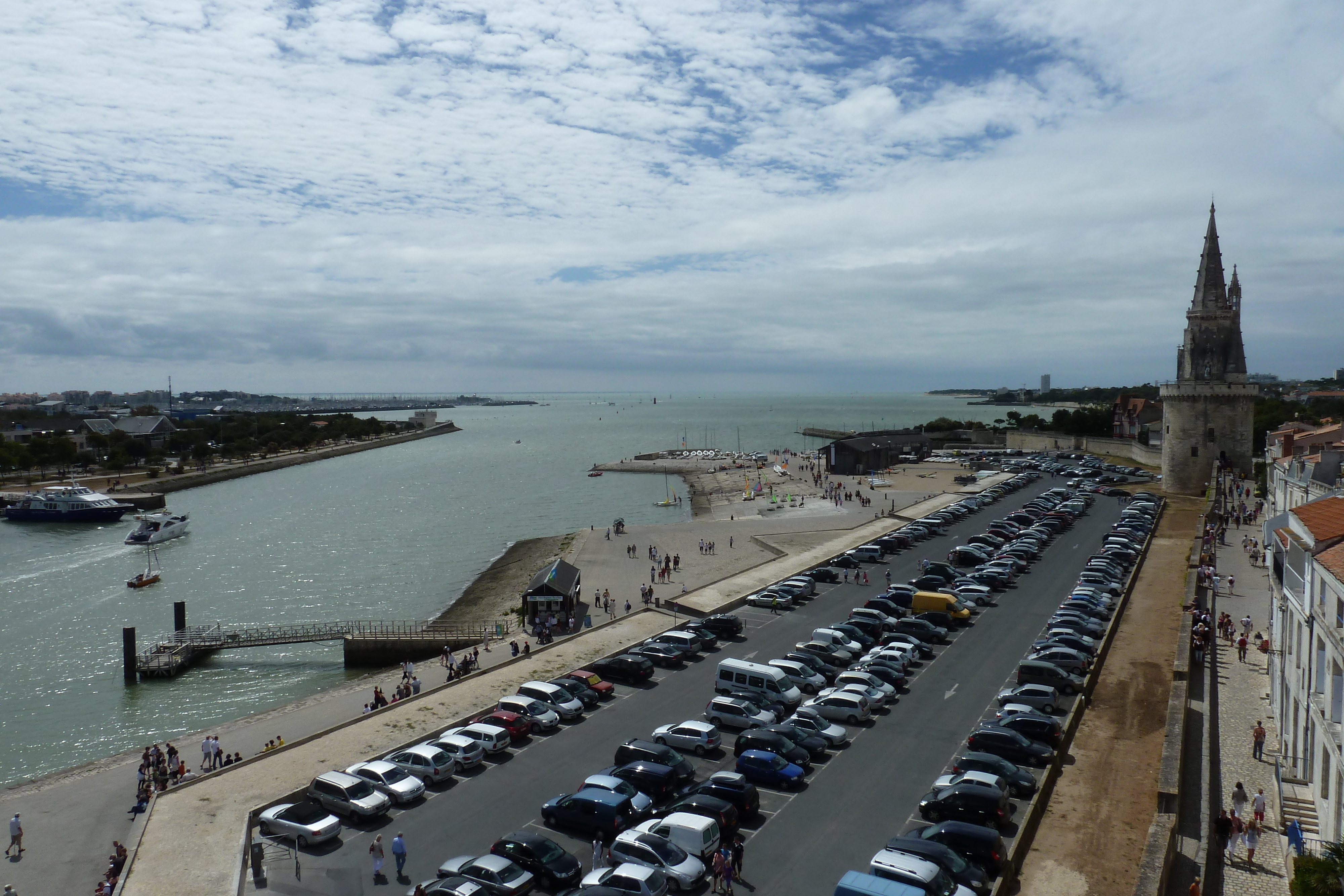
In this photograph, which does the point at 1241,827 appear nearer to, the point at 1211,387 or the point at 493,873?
the point at 493,873

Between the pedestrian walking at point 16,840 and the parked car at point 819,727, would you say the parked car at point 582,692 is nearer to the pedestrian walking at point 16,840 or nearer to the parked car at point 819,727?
the parked car at point 819,727

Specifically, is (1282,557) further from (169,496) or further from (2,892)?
(169,496)

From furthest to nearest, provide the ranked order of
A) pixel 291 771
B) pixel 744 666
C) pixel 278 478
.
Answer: pixel 278 478
pixel 744 666
pixel 291 771

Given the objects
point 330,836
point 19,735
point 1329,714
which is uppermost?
point 1329,714

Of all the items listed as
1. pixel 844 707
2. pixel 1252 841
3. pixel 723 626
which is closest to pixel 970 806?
pixel 1252 841

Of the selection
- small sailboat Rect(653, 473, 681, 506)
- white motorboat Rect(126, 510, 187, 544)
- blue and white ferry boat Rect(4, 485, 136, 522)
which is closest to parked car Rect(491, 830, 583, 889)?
white motorboat Rect(126, 510, 187, 544)

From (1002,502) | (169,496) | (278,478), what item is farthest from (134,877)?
(278,478)

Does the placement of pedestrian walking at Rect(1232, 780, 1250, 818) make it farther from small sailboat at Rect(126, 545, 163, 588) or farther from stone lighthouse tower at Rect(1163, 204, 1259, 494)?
small sailboat at Rect(126, 545, 163, 588)
